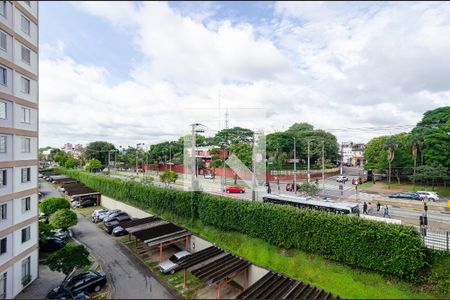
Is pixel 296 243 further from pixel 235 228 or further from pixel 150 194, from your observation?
pixel 150 194

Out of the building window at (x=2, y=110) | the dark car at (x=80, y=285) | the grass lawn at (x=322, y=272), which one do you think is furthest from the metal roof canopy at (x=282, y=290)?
the building window at (x=2, y=110)

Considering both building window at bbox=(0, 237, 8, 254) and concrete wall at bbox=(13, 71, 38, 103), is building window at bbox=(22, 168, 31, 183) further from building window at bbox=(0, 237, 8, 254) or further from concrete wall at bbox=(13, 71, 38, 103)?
concrete wall at bbox=(13, 71, 38, 103)

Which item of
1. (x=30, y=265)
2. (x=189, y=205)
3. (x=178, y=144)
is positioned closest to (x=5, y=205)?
(x=30, y=265)

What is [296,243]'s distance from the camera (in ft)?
48.9

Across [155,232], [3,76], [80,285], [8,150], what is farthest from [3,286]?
[3,76]

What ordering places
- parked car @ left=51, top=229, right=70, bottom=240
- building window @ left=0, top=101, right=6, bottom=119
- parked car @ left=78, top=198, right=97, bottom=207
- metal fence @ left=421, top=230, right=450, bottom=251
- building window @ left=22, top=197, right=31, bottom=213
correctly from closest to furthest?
metal fence @ left=421, top=230, right=450, bottom=251 → building window @ left=0, top=101, right=6, bottom=119 → building window @ left=22, top=197, right=31, bottom=213 → parked car @ left=51, top=229, right=70, bottom=240 → parked car @ left=78, top=198, right=97, bottom=207

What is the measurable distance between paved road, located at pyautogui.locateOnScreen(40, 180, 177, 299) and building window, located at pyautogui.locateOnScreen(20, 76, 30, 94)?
43.4ft

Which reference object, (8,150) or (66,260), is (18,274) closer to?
(66,260)

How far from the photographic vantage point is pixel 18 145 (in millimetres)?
14773

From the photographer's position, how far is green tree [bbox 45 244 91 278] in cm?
1376

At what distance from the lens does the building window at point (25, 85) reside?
15311 mm

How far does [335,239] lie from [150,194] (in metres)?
19.6

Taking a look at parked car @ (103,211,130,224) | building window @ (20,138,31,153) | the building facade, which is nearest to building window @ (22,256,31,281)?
the building facade

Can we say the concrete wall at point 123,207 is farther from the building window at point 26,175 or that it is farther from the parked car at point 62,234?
the building window at point 26,175
